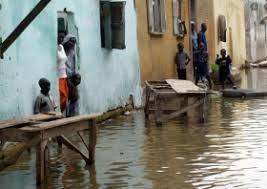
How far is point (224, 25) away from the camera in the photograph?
87.2ft

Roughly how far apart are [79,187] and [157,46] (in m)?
10.9

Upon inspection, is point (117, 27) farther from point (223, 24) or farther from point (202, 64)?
point (223, 24)

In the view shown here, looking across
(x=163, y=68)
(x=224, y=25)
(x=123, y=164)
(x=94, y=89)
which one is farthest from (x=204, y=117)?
(x=224, y=25)

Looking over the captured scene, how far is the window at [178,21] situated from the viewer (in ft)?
62.5

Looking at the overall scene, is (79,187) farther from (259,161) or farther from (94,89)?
(94,89)

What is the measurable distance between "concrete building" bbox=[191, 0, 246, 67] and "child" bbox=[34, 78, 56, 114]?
46.4ft

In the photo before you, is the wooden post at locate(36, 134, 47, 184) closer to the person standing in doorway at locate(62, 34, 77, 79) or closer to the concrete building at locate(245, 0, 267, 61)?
the person standing in doorway at locate(62, 34, 77, 79)

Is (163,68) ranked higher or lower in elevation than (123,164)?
higher

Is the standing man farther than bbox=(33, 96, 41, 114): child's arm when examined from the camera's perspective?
Yes

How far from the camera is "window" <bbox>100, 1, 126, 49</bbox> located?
13.4 metres

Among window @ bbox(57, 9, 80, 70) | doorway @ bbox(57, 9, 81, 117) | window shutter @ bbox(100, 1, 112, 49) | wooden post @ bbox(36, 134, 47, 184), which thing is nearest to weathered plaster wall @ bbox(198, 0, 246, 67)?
window shutter @ bbox(100, 1, 112, 49)

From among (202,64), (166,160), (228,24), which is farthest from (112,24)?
(228,24)

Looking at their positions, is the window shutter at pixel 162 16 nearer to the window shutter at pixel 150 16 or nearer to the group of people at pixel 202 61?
the window shutter at pixel 150 16

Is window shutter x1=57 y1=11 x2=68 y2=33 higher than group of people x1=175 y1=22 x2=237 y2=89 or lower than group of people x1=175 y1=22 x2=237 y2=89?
higher
